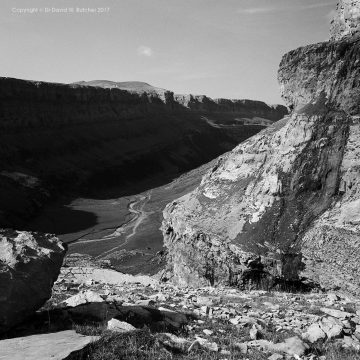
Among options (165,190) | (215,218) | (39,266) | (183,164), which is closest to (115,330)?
(39,266)

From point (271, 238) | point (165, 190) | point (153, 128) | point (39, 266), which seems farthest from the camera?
point (153, 128)

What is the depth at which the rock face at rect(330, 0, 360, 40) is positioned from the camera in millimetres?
32312

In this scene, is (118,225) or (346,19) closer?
(346,19)

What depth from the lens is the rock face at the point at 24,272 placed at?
10250 mm

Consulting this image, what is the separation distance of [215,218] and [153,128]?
4720 inches

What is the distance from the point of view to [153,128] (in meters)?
144

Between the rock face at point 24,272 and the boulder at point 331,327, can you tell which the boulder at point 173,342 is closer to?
the rock face at point 24,272

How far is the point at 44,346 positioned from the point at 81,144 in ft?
344

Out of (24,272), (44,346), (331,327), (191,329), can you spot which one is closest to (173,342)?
(191,329)

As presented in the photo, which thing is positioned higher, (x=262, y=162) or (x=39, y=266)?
(x=262, y=162)

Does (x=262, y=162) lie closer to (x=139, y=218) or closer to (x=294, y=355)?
(x=294, y=355)

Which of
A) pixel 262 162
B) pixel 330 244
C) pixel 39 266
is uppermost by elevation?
pixel 262 162

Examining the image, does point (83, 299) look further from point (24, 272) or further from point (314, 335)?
point (314, 335)

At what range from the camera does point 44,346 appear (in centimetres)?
874
